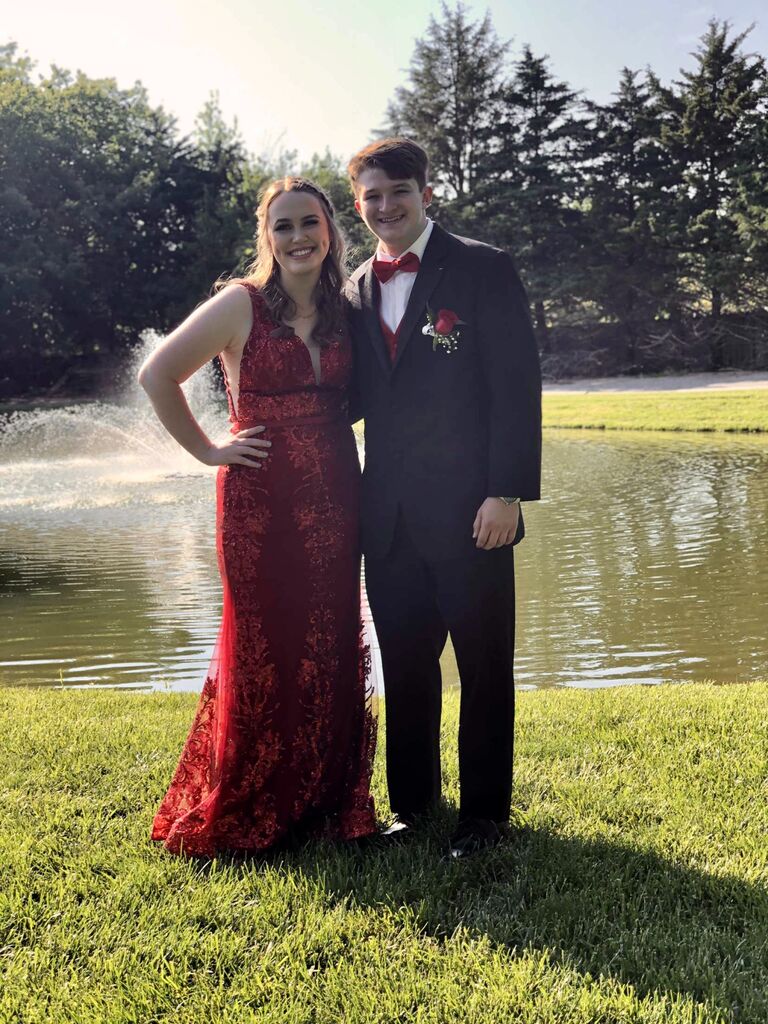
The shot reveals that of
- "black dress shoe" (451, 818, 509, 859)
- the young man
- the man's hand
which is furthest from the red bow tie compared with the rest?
"black dress shoe" (451, 818, 509, 859)

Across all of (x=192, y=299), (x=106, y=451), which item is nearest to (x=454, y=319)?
(x=106, y=451)

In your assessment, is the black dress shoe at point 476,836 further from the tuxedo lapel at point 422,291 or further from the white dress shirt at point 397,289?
the white dress shirt at point 397,289

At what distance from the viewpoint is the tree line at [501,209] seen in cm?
2991

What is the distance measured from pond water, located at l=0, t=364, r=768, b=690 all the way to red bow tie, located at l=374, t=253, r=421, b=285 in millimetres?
3048

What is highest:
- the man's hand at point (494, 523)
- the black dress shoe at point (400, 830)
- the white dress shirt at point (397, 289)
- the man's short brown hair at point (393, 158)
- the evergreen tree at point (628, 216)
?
the evergreen tree at point (628, 216)

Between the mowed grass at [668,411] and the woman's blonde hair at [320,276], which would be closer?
the woman's blonde hair at [320,276]

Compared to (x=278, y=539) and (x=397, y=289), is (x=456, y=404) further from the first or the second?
(x=278, y=539)

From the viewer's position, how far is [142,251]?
35.5 m

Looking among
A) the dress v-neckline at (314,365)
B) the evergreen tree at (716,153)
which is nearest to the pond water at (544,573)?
the dress v-neckline at (314,365)

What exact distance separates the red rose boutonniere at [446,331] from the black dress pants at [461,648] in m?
0.54

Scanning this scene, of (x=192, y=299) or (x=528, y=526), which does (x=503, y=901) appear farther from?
(x=192, y=299)

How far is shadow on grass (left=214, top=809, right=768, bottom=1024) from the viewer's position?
218 centimetres

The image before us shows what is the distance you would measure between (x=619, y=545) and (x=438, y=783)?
607 centimetres

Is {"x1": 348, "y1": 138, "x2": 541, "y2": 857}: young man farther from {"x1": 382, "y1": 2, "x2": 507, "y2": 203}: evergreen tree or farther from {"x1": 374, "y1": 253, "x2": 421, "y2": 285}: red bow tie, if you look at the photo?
{"x1": 382, "y1": 2, "x2": 507, "y2": 203}: evergreen tree
